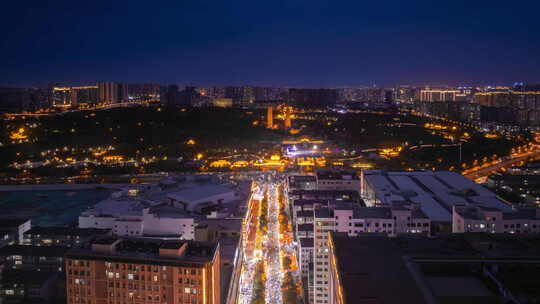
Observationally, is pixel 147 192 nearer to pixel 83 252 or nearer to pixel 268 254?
pixel 268 254

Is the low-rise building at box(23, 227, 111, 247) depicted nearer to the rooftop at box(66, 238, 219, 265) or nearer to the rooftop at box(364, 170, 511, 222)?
the rooftop at box(66, 238, 219, 265)

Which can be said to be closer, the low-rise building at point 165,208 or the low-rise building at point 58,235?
the low-rise building at point 58,235

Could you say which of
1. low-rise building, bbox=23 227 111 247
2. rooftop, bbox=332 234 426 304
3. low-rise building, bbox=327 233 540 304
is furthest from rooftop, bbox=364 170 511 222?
low-rise building, bbox=23 227 111 247

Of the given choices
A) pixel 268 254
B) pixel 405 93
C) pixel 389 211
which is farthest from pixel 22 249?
pixel 405 93

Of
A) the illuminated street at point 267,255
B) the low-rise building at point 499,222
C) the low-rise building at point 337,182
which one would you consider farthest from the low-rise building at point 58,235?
the low-rise building at point 499,222

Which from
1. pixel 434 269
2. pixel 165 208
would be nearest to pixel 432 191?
pixel 165 208

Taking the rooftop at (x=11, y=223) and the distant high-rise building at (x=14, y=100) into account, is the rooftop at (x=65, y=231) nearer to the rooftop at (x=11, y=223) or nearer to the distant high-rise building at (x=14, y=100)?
the rooftop at (x=11, y=223)
